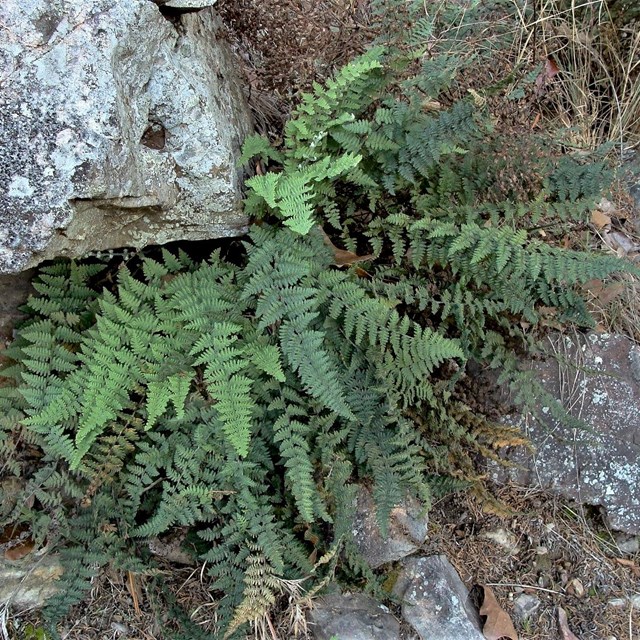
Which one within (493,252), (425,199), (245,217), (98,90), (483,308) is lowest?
(483,308)

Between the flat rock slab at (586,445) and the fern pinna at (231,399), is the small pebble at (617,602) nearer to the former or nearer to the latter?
the flat rock slab at (586,445)

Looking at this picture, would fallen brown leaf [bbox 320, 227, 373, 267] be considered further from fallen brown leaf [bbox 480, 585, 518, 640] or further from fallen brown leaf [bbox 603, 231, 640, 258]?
fallen brown leaf [bbox 480, 585, 518, 640]

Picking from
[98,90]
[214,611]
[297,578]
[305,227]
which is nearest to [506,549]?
[297,578]

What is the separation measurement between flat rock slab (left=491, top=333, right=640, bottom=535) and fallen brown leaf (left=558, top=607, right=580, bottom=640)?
67cm

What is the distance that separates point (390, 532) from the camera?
368 centimetres

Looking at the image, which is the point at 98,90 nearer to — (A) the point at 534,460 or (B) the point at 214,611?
(B) the point at 214,611

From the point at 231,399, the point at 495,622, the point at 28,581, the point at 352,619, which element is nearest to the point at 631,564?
the point at 495,622

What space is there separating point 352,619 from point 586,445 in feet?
6.07

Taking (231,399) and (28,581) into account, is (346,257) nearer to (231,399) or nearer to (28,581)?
(231,399)

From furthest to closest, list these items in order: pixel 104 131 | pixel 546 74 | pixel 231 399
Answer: pixel 546 74, pixel 231 399, pixel 104 131

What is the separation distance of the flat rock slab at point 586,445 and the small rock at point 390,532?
26.2 inches

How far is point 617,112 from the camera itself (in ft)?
15.9

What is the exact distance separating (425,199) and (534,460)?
1.84 metres

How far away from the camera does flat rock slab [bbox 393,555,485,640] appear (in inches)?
140
